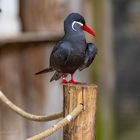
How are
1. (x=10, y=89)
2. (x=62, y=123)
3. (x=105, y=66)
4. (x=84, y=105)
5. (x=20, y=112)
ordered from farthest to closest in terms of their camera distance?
(x=105, y=66) < (x=10, y=89) < (x=20, y=112) < (x=84, y=105) < (x=62, y=123)

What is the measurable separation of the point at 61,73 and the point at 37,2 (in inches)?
76.1

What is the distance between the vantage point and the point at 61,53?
390 cm

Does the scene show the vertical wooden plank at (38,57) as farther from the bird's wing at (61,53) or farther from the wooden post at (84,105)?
the wooden post at (84,105)

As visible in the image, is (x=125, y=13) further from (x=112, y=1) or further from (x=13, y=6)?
(x=13, y=6)

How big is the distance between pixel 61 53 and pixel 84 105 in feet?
0.92

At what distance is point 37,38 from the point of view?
5809 millimetres

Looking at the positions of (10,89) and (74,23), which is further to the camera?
(10,89)

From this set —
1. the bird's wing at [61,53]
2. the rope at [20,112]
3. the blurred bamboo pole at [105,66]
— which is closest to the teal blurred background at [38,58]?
the blurred bamboo pole at [105,66]

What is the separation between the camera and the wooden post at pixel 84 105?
3828mm

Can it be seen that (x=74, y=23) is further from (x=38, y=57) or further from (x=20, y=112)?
(x=38, y=57)

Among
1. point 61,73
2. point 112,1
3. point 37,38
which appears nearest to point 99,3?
point 112,1

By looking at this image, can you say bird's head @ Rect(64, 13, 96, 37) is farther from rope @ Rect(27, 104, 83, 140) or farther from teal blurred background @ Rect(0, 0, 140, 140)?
teal blurred background @ Rect(0, 0, 140, 140)

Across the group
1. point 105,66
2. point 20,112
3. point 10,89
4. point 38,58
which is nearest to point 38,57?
point 38,58

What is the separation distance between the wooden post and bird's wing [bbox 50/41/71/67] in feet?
0.47
